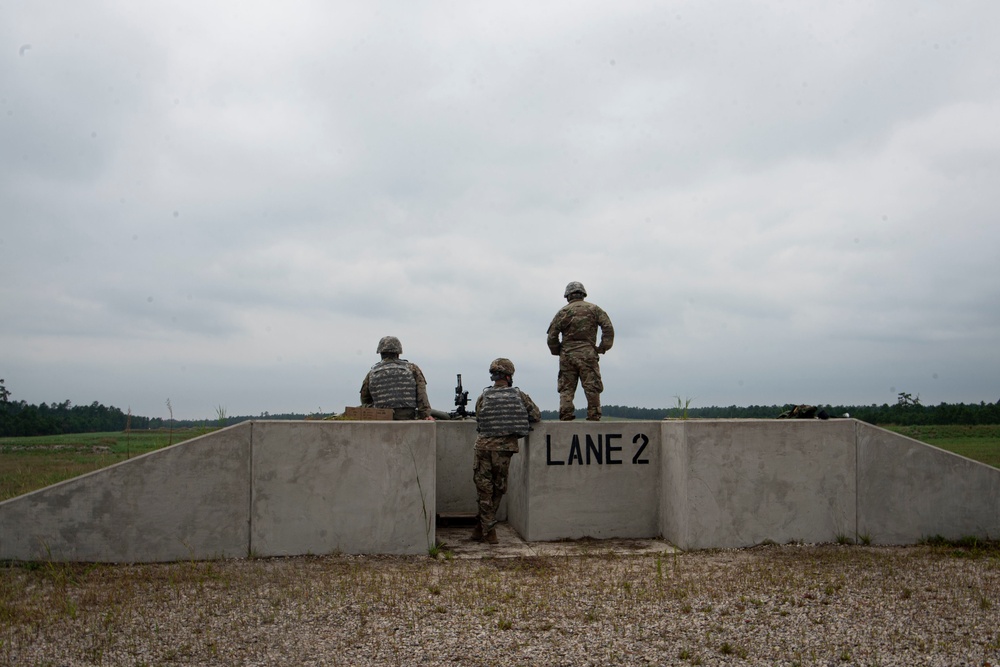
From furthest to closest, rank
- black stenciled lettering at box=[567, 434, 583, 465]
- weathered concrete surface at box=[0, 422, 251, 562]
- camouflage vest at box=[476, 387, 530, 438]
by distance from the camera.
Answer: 1. black stenciled lettering at box=[567, 434, 583, 465]
2. camouflage vest at box=[476, 387, 530, 438]
3. weathered concrete surface at box=[0, 422, 251, 562]

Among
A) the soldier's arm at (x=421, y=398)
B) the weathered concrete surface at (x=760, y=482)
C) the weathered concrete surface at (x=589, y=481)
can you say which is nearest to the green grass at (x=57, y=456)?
the soldier's arm at (x=421, y=398)

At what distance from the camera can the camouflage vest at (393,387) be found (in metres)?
9.89

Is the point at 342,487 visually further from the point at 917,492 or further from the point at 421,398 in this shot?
the point at 917,492

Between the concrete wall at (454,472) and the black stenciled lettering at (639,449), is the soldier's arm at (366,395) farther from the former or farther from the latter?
the black stenciled lettering at (639,449)

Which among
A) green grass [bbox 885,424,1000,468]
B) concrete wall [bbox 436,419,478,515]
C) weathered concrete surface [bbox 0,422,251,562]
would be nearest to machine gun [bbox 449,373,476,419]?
concrete wall [bbox 436,419,478,515]

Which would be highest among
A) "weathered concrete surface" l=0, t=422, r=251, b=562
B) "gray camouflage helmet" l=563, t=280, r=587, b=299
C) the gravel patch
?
"gray camouflage helmet" l=563, t=280, r=587, b=299

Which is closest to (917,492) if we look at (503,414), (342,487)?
(503,414)

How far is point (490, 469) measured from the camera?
356 inches

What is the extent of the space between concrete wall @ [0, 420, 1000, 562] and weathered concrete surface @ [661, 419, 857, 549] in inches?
0.6

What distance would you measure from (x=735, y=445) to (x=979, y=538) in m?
3.17

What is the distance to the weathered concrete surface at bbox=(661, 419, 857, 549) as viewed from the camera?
8.73 metres

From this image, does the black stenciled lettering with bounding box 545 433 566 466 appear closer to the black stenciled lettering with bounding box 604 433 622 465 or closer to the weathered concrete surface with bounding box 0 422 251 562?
the black stenciled lettering with bounding box 604 433 622 465

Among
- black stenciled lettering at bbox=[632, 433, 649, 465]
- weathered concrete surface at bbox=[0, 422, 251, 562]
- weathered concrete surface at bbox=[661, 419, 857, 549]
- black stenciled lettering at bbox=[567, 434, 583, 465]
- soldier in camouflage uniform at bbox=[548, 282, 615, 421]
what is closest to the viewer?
weathered concrete surface at bbox=[0, 422, 251, 562]

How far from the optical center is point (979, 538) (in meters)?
9.18
